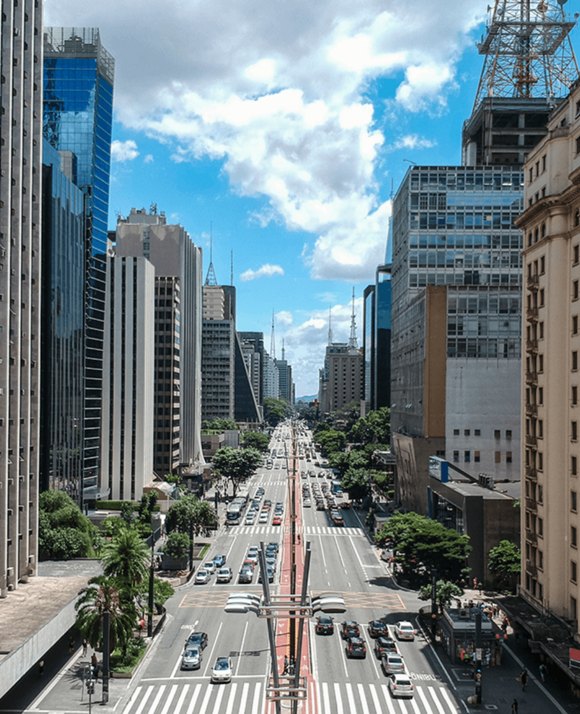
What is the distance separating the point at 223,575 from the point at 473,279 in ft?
259

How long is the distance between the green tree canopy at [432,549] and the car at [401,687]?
24932 millimetres

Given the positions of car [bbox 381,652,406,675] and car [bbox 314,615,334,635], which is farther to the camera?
car [bbox 314,615,334,635]

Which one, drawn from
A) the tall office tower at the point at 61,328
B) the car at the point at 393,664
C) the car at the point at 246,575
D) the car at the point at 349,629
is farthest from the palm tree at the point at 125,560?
the tall office tower at the point at 61,328

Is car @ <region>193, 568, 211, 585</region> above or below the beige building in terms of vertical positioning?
below

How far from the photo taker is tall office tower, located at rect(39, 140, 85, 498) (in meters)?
104

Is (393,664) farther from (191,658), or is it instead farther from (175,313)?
(175,313)

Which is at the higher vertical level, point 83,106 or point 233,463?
point 83,106

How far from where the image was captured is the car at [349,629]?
6418 cm

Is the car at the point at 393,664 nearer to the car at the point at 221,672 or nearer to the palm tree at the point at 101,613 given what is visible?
the car at the point at 221,672

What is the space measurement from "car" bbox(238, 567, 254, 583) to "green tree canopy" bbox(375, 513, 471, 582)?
16.9 meters

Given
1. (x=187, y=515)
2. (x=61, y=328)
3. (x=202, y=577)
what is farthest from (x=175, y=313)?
(x=202, y=577)

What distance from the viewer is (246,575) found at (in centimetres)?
8756

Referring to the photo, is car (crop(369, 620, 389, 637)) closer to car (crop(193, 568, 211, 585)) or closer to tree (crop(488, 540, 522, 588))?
tree (crop(488, 540, 522, 588))

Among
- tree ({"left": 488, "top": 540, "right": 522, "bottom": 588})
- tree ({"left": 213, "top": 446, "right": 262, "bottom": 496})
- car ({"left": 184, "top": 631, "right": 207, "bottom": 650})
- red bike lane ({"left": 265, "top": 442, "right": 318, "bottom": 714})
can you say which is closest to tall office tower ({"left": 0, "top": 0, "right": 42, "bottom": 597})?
car ({"left": 184, "top": 631, "right": 207, "bottom": 650})
